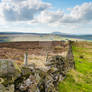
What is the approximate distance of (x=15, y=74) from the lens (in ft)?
26.8

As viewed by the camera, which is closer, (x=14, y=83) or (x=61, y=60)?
(x=14, y=83)

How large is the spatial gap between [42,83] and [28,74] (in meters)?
2.16

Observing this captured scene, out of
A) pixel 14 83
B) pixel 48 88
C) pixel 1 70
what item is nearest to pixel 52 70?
pixel 48 88

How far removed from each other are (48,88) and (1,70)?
18.9 ft

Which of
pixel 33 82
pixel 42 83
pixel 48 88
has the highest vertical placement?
pixel 33 82

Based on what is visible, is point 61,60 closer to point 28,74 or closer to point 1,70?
point 28,74

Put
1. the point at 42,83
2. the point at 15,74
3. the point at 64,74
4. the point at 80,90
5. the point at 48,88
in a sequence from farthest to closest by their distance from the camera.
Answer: the point at 64,74 < the point at 80,90 < the point at 48,88 < the point at 42,83 < the point at 15,74

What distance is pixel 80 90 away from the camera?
1938cm

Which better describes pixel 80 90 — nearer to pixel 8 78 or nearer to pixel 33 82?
pixel 33 82

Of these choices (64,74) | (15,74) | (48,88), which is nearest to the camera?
(15,74)

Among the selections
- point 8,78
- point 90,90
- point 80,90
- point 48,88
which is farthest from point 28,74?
point 90,90

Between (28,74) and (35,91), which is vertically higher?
(28,74)

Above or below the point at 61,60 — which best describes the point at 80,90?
below

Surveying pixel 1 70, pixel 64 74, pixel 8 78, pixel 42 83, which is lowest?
pixel 64 74
